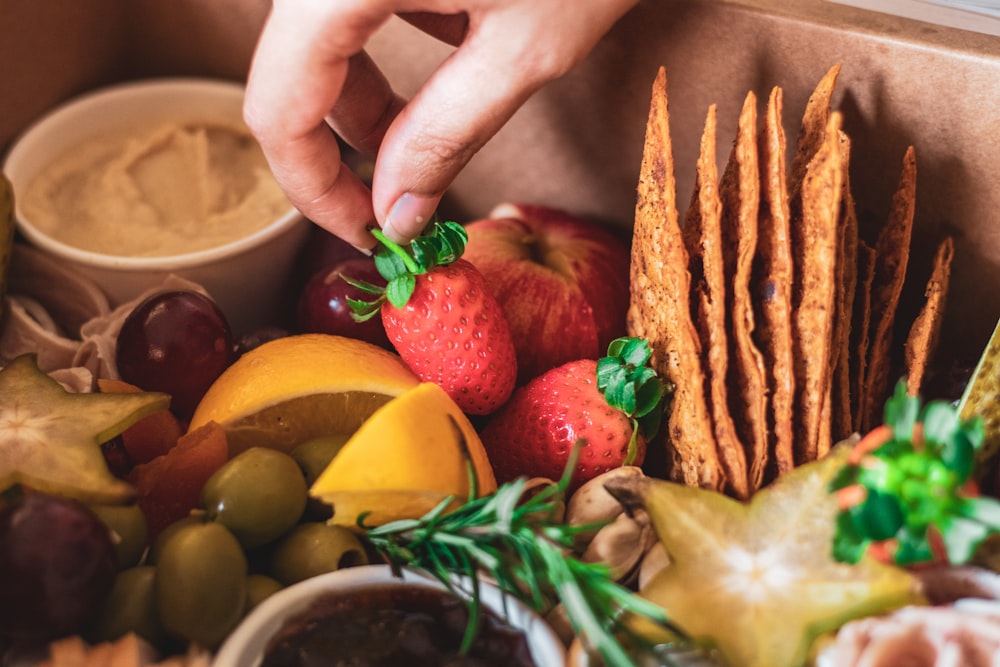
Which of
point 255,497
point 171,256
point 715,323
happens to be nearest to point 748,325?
point 715,323

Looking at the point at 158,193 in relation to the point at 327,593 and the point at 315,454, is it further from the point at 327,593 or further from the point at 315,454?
the point at 327,593

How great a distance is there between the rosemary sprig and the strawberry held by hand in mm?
123

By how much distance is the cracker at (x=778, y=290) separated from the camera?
0.59 metres

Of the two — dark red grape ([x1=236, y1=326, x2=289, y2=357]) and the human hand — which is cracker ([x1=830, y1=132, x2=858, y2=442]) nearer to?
the human hand

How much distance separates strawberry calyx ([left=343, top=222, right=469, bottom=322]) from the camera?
0.63 metres

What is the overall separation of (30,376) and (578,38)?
1.50ft

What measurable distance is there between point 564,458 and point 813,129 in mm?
316

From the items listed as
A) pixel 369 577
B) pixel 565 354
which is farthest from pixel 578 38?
pixel 369 577

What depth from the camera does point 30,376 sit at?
623 mm

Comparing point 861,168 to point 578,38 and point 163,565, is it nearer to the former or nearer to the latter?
point 578,38

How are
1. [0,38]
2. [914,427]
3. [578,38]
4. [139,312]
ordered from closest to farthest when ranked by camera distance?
[914,427] < [578,38] < [139,312] < [0,38]

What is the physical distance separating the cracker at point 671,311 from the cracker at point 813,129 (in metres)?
0.11

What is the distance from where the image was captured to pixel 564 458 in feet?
2.18

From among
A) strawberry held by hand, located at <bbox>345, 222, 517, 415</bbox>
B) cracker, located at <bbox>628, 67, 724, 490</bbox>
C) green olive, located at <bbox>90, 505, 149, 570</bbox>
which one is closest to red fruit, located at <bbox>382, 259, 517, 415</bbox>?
strawberry held by hand, located at <bbox>345, 222, 517, 415</bbox>
